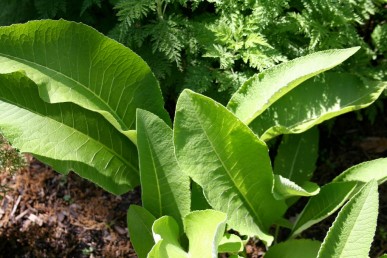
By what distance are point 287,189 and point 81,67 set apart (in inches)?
37.8

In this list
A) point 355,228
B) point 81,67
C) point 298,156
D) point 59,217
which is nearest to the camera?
point 355,228

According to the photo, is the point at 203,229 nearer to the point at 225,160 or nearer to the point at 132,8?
the point at 225,160

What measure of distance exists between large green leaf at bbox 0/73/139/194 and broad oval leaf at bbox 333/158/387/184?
38.5 inches

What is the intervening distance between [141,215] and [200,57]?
74cm

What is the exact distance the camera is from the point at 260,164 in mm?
2217

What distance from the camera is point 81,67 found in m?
2.21

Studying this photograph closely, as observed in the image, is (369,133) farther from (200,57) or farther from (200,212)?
(200,212)

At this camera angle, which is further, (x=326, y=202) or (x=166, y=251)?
(x=326, y=202)

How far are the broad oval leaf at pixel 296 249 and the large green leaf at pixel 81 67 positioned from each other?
81cm

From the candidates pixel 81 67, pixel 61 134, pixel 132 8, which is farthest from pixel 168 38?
pixel 61 134

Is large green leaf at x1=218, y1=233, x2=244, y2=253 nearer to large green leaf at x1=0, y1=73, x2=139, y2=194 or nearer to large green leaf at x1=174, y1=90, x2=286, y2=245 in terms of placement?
Result: large green leaf at x1=174, y1=90, x2=286, y2=245

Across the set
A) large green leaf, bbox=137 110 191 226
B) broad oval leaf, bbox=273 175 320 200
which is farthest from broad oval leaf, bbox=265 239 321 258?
large green leaf, bbox=137 110 191 226

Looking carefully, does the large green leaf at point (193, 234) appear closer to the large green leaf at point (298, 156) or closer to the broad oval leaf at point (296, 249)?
the broad oval leaf at point (296, 249)

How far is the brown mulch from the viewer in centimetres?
264
